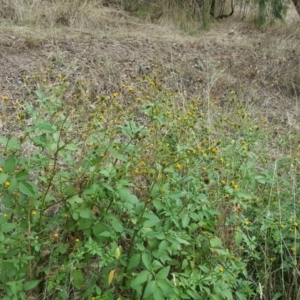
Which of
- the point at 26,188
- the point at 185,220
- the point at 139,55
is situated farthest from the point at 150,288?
the point at 139,55

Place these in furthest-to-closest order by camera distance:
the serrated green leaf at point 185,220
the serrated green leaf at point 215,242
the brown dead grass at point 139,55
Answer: the brown dead grass at point 139,55
the serrated green leaf at point 215,242
the serrated green leaf at point 185,220

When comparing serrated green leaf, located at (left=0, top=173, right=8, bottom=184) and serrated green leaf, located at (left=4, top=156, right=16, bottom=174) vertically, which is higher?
serrated green leaf, located at (left=4, top=156, right=16, bottom=174)

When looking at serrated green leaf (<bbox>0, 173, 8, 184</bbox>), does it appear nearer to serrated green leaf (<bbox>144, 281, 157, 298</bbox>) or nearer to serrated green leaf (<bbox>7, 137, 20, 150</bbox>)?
serrated green leaf (<bbox>7, 137, 20, 150</bbox>)

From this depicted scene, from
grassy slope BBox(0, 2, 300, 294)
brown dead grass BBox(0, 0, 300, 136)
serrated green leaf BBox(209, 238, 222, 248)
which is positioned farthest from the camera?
brown dead grass BBox(0, 0, 300, 136)

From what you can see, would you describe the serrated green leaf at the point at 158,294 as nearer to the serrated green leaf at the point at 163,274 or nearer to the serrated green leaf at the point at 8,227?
the serrated green leaf at the point at 163,274

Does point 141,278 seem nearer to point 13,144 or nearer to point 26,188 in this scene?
point 26,188

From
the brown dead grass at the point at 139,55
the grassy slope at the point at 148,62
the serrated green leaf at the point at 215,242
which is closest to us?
the serrated green leaf at the point at 215,242

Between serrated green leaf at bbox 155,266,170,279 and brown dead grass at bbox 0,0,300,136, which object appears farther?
brown dead grass at bbox 0,0,300,136

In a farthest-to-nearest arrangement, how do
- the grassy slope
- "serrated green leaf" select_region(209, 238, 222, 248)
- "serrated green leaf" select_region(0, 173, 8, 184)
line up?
the grassy slope < "serrated green leaf" select_region(209, 238, 222, 248) < "serrated green leaf" select_region(0, 173, 8, 184)

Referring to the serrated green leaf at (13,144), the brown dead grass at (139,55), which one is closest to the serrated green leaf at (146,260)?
the serrated green leaf at (13,144)

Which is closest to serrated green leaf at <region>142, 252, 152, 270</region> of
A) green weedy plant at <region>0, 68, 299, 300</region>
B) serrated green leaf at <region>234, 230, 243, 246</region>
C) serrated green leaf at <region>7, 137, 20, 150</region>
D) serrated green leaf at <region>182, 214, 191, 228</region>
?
green weedy plant at <region>0, 68, 299, 300</region>

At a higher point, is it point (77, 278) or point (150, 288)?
point (150, 288)

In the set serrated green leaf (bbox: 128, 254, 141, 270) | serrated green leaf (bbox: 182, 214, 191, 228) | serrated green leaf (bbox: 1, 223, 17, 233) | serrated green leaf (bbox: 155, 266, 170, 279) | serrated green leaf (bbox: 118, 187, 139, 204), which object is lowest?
serrated green leaf (bbox: 128, 254, 141, 270)

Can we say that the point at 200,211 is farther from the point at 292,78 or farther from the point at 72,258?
the point at 292,78
